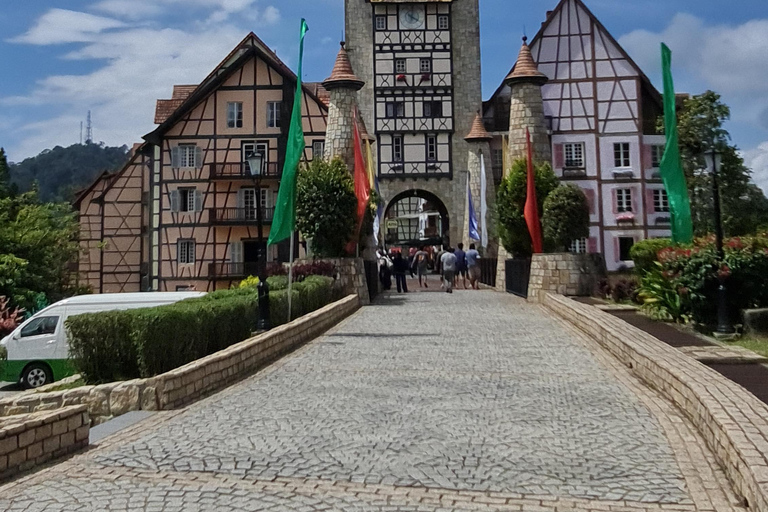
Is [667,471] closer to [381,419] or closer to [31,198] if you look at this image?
[381,419]

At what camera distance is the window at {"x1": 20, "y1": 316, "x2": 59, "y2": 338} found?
15906mm

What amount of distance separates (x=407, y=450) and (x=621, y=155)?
1438 inches

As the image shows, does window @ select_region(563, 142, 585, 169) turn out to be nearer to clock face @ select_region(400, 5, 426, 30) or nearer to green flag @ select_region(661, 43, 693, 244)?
clock face @ select_region(400, 5, 426, 30)

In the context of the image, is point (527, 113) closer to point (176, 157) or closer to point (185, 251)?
point (176, 157)

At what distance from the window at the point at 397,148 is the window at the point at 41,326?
27053 mm

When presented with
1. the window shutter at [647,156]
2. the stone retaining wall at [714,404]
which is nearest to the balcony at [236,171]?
the window shutter at [647,156]

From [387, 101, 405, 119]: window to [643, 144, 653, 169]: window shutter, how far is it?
1289 cm

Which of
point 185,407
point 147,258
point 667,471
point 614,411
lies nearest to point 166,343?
point 185,407

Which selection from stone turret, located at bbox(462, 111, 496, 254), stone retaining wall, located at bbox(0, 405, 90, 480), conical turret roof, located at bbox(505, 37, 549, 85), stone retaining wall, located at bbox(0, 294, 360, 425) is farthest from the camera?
stone turret, located at bbox(462, 111, 496, 254)

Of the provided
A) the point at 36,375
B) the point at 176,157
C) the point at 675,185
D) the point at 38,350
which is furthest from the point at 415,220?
the point at 36,375

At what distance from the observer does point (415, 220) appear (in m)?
75.6

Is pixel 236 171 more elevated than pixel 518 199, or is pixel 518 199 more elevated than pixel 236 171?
pixel 236 171

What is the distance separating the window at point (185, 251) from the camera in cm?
3835

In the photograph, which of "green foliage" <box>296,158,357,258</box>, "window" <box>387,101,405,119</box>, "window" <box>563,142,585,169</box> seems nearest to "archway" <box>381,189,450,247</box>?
"window" <box>387,101,405,119</box>
